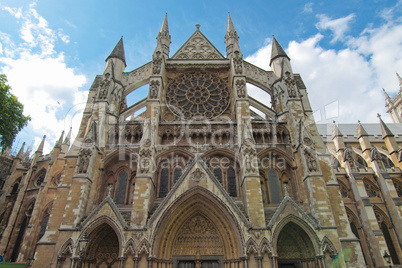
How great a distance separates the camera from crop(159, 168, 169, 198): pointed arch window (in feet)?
50.0

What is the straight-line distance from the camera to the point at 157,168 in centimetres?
1550

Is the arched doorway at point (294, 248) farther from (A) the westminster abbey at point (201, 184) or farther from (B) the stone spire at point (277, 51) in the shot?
(B) the stone spire at point (277, 51)

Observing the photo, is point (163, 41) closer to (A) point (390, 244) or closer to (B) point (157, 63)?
(B) point (157, 63)

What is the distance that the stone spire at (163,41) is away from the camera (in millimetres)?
19778

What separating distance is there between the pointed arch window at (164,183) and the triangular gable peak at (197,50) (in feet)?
33.1

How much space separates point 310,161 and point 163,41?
49.2ft

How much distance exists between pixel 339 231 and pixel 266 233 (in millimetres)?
4452

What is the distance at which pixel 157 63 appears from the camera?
735 inches

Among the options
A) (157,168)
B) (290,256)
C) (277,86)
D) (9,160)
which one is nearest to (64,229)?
(157,168)

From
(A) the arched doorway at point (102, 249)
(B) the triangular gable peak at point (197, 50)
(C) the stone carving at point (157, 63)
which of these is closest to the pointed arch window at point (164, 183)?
(A) the arched doorway at point (102, 249)

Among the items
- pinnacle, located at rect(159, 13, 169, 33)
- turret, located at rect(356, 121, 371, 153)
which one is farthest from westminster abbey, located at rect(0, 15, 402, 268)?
turret, located at rect(356, 121, 371, 153)

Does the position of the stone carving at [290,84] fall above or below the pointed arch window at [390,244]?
above

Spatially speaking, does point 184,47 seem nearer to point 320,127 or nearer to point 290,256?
point 290,256

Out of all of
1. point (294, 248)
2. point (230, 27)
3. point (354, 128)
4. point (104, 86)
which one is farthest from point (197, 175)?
point (354, 128)
